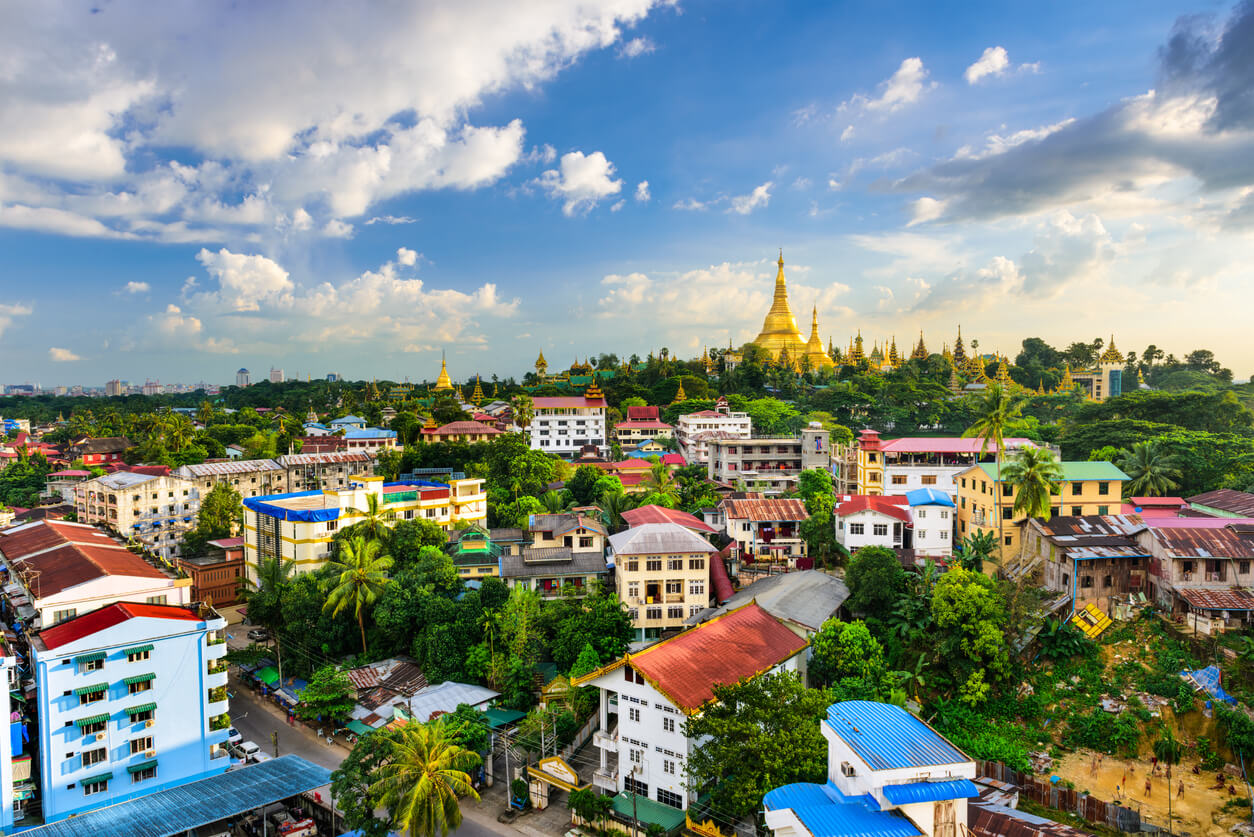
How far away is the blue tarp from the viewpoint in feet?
72.2

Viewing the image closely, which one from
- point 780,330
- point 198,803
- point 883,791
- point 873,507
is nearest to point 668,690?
point 883,791

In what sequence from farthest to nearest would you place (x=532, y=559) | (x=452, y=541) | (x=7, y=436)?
1. (x=7, y=436)
2. (x=452, y=541)
3. (x=532, y=559)

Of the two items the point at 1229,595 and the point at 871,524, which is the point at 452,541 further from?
the point at 1229,595

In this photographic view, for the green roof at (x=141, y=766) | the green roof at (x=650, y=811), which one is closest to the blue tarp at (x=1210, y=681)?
the green roof at (x=650, y=811)

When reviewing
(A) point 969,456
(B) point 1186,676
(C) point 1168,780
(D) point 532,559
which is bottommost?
(C) point 1168,780

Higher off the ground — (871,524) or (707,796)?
(871,524)

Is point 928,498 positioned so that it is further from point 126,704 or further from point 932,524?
point 126,704

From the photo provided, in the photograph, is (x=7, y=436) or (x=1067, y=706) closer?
(x=1067, y=706)

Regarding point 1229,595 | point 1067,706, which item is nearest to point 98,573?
point 1067,706

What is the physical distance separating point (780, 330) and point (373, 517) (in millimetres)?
68545

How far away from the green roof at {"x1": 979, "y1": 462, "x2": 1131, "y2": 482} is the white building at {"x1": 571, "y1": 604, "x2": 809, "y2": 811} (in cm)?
1515

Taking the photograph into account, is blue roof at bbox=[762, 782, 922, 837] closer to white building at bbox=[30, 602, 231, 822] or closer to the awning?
the awning

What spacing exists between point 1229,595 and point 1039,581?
576cm

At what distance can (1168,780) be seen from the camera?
67.9 ft
